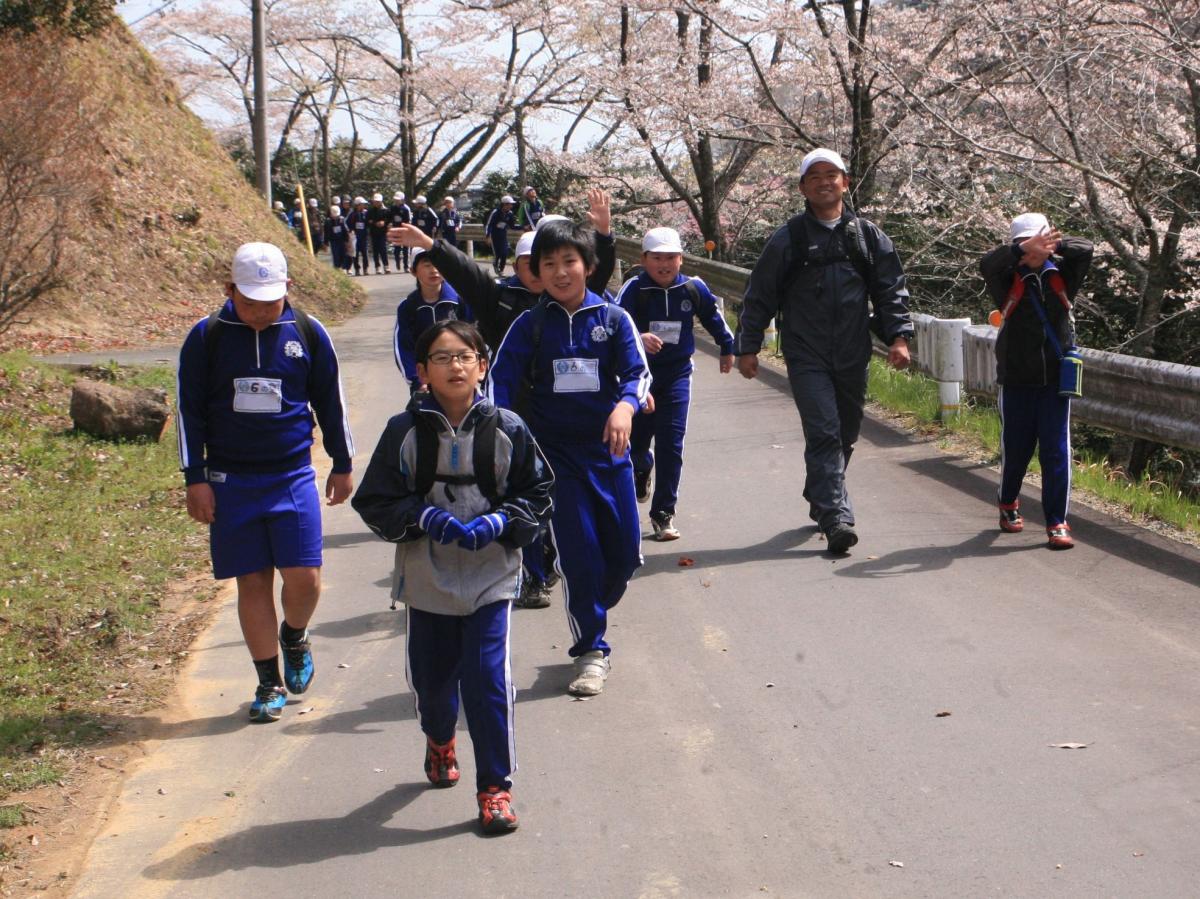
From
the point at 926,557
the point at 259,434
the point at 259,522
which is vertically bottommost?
the point at 926,557

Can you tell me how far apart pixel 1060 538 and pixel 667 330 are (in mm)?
2657

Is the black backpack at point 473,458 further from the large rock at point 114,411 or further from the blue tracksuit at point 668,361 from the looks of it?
the large rock at point 114,411

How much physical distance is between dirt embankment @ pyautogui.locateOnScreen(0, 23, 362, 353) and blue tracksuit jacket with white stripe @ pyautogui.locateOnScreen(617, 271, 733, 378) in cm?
915

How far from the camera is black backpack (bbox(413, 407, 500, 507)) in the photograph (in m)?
4.69

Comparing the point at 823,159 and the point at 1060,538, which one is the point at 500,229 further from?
the point at 1060,538

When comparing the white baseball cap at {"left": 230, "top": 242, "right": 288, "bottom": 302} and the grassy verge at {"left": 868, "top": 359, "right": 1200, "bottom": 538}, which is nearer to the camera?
the white baseball cap at {"left": 230, "top": 242, "right": 288, "bottom": 302}

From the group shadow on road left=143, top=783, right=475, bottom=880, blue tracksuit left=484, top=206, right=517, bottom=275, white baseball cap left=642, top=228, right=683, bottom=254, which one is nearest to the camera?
shadow on road left=143, top=783, right=475, bottom=880

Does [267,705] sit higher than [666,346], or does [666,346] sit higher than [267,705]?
[666,346]

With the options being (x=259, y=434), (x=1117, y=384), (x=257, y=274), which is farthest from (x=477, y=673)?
(x=1117, y=384)

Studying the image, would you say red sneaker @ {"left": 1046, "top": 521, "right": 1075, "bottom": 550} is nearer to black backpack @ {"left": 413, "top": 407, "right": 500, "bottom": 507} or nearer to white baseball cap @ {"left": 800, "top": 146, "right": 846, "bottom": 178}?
white baseball cap @ {"left": 800, "top": 146, "right": 846, "bottom": 178}

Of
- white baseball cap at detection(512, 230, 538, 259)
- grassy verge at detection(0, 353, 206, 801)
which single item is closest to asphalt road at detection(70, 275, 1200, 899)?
grassy verge at detection(0, 353, 206, 801)

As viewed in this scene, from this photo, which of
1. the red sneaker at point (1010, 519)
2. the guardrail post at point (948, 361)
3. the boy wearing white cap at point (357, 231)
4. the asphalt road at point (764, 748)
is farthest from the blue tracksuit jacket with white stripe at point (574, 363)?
the boy wearing white cap at point (357, 231)

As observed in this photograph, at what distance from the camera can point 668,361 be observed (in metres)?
8.83

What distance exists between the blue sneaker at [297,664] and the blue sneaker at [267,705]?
16cm
